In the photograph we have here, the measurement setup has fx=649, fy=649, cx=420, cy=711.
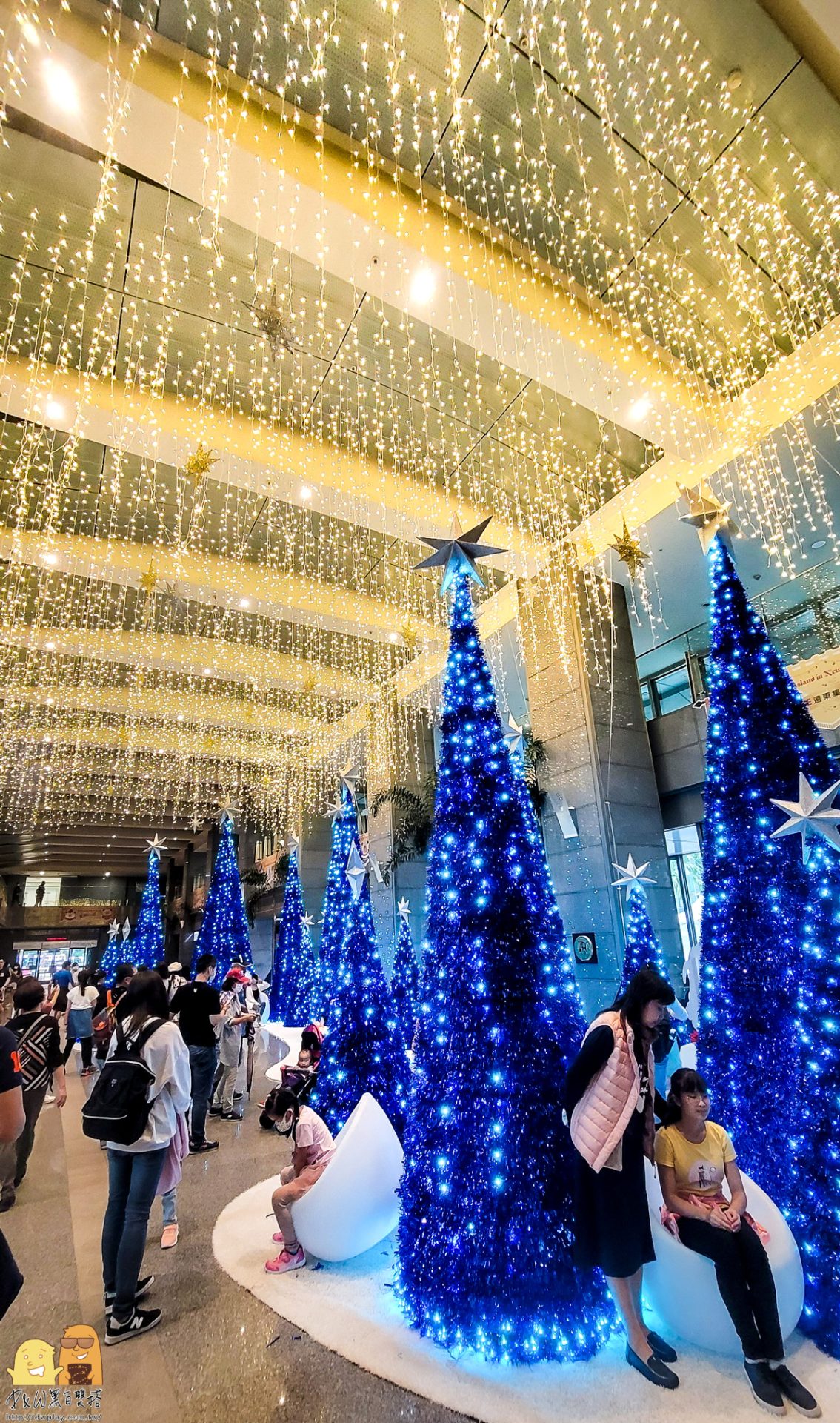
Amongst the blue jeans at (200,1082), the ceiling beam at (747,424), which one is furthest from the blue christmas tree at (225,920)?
the ceiling beam at (747,424)

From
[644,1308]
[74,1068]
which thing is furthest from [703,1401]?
[74,1068]

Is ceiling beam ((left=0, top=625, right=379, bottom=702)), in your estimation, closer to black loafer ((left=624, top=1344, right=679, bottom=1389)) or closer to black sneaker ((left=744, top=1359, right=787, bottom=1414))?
black loafer ((left=624, top=1344, right=679, bottom=1389))

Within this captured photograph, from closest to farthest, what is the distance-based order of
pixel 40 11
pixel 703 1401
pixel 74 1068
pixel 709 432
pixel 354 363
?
1. pixel 703 1401
2. pixel 40 11
3. pixel 354 363
4. pixel 709 432
5. pixel 74 1068

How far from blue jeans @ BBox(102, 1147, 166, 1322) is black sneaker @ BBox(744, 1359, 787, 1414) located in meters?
2.30

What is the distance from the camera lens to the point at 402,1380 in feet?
7.56

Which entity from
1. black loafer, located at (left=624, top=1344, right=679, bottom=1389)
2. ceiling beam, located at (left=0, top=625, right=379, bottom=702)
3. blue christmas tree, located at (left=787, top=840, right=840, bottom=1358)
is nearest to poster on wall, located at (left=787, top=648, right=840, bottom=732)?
blue christmas tree, located at (left=787, top=840, right=840, bottom=1358)

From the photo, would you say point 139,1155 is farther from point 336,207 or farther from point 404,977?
point 336,207

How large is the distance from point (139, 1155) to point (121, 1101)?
0.95 ft

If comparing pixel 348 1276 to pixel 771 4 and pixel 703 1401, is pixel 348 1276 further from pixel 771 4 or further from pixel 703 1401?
pixel 771 4

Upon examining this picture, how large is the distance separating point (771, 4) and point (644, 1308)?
23.5 ft

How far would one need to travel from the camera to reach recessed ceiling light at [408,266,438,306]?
5.20 meters

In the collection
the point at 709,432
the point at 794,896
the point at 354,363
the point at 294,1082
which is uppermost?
the point at 354,363

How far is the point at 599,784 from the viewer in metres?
8.73

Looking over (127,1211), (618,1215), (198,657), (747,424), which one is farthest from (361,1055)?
(198,657)
